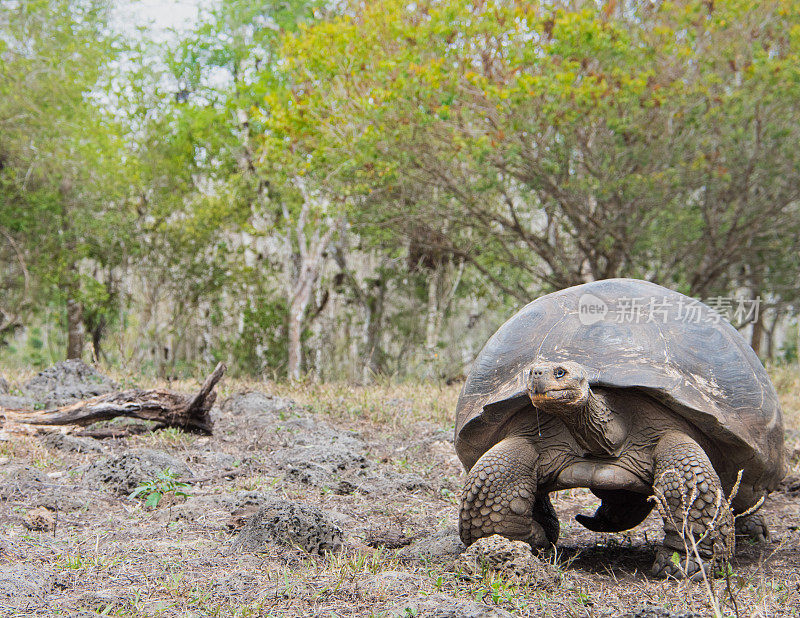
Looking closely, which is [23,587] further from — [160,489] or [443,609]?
[160,489]

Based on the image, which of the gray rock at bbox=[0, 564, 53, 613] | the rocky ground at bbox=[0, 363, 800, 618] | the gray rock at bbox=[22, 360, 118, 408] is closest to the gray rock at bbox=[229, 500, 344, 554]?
the rocky ground at bbox=[0, 363, 800, 618]

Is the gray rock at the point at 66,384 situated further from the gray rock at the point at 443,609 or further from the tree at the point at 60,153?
the tree at the point at 60,153

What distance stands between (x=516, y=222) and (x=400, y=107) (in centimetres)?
191

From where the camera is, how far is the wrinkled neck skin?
242cm

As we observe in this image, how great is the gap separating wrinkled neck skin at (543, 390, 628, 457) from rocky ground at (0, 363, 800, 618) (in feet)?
1.34

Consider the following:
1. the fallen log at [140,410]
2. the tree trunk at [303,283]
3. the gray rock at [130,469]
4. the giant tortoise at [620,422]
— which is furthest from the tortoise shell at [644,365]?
the tree trunk at [303,283]

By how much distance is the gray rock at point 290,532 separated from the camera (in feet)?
8.57

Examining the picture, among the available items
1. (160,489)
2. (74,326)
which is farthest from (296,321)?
(160,489)

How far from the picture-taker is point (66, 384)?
5746mm

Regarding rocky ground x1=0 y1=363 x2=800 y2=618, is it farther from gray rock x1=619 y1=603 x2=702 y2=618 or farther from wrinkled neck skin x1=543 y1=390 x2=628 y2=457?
wrinkled neck skin x1=543 y1=390 x2=628 y2=457

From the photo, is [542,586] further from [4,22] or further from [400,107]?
[4,22]

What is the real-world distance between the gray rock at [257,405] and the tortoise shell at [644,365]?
254cm

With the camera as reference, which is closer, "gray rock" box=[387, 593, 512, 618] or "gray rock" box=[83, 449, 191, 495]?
"gray rock" box=[387, 593, 512, 618]

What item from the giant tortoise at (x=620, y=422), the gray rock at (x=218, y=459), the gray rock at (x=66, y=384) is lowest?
the gray rock at (x=218, y=459)
